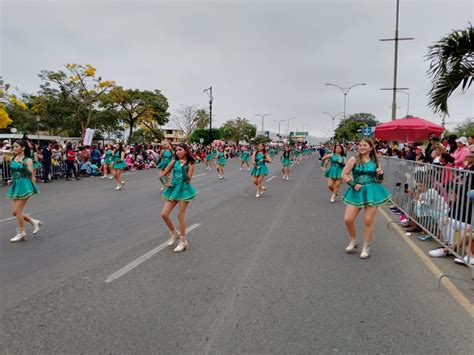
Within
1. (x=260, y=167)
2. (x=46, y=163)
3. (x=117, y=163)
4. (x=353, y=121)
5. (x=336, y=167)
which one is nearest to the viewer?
(x=336, y=167)

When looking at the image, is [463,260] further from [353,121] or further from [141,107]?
[353,121]

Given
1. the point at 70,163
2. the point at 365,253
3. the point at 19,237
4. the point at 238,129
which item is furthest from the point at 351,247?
the point at 238,129

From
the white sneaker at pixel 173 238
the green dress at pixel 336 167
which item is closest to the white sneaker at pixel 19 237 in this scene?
the white sneaker at pixel 173 238

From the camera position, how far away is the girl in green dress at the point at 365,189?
5672 millimetres

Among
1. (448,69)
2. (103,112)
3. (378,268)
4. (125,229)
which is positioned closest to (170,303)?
(378,268)

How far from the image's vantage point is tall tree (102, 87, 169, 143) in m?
53.2

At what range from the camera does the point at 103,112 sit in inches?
1978

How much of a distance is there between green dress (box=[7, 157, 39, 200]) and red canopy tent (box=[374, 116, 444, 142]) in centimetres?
1113

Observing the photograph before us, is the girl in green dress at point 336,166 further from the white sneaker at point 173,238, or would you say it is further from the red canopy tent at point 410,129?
the white sneaker at point 173,238

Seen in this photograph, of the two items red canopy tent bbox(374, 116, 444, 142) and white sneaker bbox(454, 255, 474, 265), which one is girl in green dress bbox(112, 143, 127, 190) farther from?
white sneaker bbox(454, 255, 474, 265)

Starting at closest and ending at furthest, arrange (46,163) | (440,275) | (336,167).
A: (440,275) → (336,167) → (46,163)

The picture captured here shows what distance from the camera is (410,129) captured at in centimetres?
1271

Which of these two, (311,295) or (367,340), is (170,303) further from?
(367,340)

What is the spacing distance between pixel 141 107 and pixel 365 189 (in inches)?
2097
